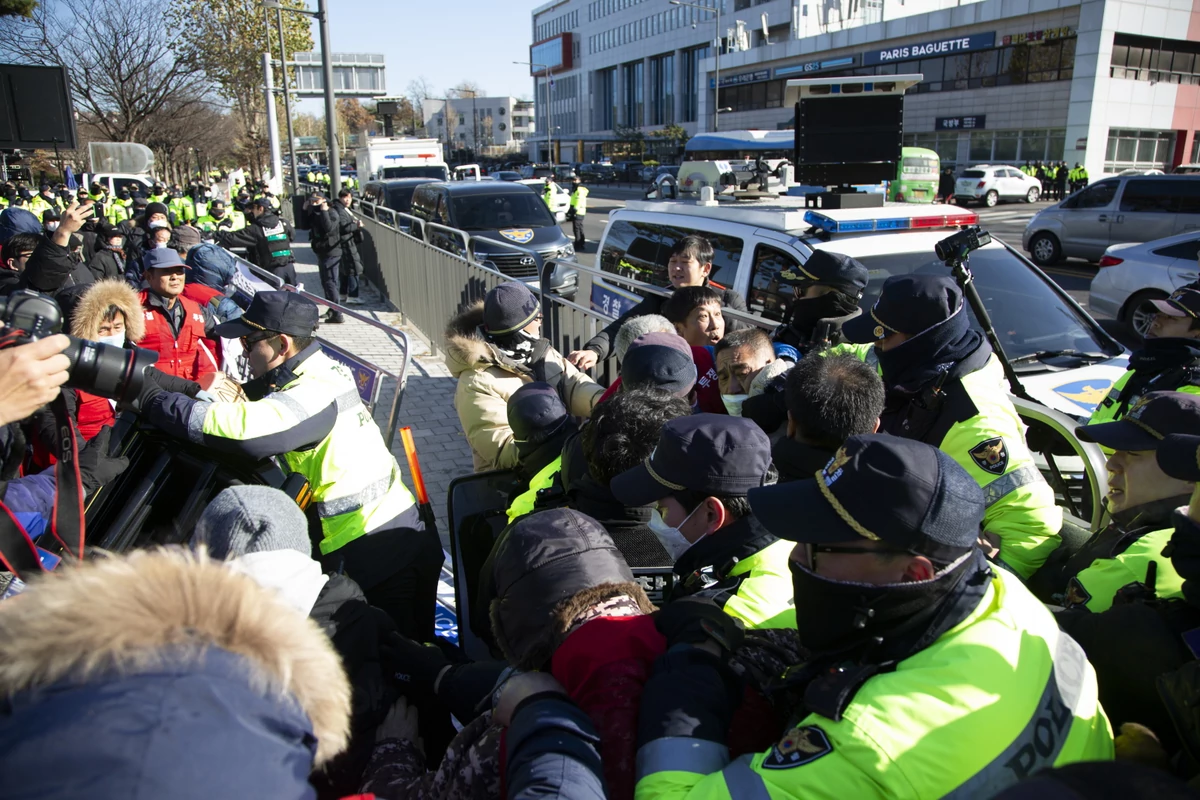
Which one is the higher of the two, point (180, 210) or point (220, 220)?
point (180, 210)

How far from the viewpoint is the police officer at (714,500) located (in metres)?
2.02

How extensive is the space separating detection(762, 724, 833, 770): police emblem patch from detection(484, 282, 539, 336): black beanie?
9.77 ft

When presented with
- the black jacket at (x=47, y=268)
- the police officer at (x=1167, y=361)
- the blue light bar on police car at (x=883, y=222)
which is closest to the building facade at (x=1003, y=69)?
the blue light bar on police car at (x=883, y=222)

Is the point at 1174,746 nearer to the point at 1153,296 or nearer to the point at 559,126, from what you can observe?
the point at 1153,296

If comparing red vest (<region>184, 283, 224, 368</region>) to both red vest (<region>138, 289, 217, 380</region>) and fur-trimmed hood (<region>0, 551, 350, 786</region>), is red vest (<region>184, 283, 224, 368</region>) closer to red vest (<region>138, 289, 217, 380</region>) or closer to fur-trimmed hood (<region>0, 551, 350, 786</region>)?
red vest (<region>138, 289, 217, 380</region>)

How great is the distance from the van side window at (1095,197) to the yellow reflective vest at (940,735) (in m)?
17.9

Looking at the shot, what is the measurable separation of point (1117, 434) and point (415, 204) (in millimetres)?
15953

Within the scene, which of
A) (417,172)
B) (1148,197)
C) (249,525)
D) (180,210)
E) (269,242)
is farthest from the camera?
(417,172)

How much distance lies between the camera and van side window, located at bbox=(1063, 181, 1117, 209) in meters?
16.1

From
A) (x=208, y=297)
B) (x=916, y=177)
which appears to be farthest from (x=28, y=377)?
(x=916, y=177)

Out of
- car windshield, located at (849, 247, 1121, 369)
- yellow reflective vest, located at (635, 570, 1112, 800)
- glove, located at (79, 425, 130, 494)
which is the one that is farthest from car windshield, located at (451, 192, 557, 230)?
yellow reflective vest, located at (635, 570, 1112, 800)

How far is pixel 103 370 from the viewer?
2.54m

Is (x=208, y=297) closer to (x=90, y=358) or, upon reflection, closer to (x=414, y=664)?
(x=90, y=358)

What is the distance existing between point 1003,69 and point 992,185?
18101 millimetres
